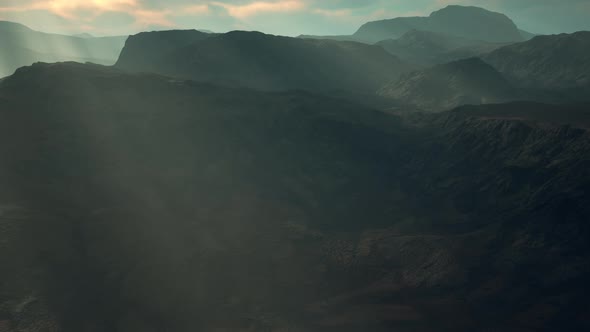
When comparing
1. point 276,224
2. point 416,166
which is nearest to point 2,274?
point 276,224

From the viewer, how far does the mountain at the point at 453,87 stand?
510 feet

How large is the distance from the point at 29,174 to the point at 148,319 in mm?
40232

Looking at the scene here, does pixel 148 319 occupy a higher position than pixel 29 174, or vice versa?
pixel 29 174

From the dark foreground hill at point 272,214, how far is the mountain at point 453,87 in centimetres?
5191

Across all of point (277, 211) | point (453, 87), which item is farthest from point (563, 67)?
point (277, 211)

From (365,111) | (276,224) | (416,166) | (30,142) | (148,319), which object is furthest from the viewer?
(365,111)

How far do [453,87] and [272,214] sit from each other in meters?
117

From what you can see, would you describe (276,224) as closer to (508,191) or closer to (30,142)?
(508,191)

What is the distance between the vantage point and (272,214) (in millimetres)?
74688

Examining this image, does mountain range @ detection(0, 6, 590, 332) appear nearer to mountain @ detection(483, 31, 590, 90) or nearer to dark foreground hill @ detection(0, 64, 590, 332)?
dark foreground hill @ detection(0, 64, 590, 332)

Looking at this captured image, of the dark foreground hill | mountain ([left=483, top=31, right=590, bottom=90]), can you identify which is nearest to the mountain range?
the dark foreground hill

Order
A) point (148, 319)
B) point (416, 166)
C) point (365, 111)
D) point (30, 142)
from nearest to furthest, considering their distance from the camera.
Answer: point (148, 319)
point (30, 142)
point (416, 166)
point (365, 111)

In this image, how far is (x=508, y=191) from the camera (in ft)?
249

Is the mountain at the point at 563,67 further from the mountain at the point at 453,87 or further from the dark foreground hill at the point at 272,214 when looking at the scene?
the dark foreground hill at the point at 272,214
